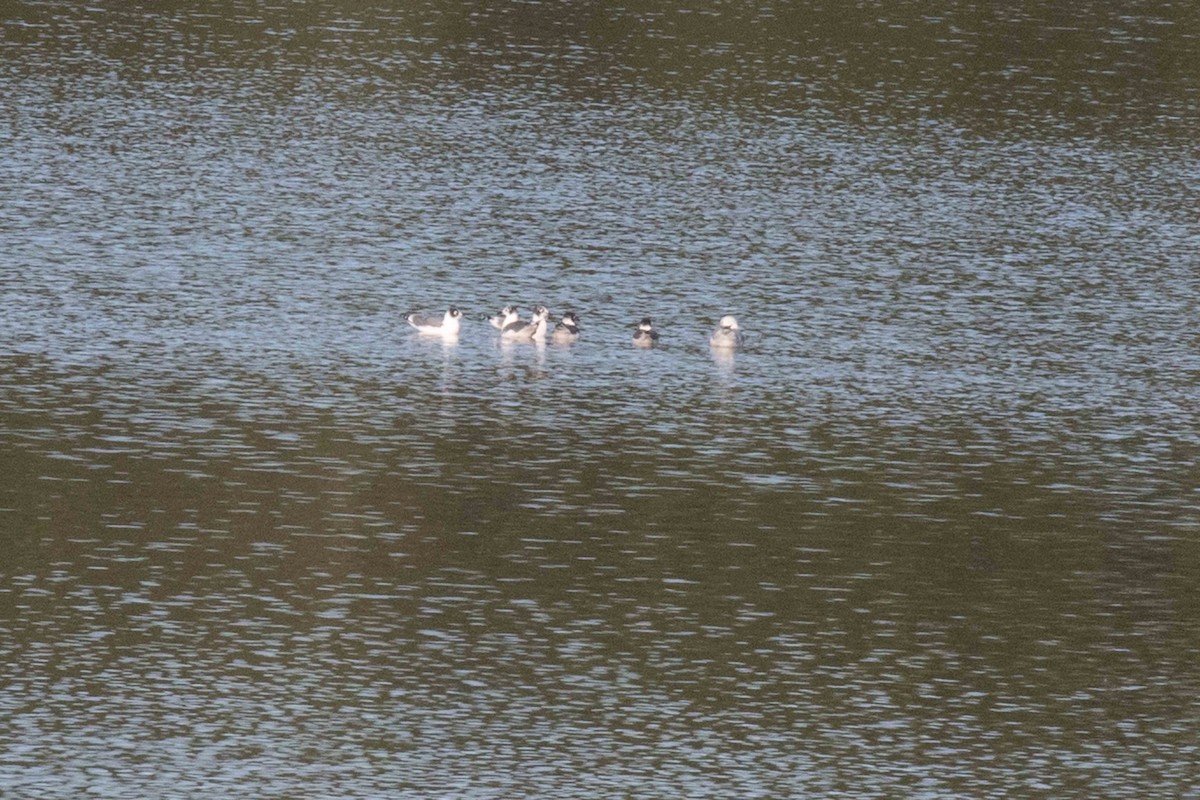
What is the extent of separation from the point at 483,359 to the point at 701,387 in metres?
4.13

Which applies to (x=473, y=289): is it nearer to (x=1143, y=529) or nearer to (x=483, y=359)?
(x=483, y=359)

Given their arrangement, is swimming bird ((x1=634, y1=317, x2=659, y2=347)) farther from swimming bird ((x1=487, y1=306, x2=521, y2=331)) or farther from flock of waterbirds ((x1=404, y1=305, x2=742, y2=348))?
swimming bird ((x1=487, y1=306, x2=521, y2=331))

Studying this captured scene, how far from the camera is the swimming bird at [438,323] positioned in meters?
43.6

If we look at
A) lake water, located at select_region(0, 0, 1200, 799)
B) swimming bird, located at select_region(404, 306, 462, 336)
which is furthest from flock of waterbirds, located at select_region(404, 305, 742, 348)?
lake water, located at select_region(0, 0, 1200, 799)

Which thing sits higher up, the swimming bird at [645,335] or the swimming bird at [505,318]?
the swimming bird at [505,318]

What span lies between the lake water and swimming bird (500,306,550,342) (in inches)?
15.7

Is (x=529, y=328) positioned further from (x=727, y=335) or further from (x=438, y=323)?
(x=727, y=335)

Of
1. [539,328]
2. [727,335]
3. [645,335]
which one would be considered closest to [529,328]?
[539,328]

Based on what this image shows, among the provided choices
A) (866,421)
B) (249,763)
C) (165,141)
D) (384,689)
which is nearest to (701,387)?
(866,421)

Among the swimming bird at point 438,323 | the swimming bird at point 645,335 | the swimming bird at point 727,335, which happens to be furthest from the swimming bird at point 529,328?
the swimming bird at point 727,335

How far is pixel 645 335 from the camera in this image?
143ft

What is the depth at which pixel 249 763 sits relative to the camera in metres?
25.1

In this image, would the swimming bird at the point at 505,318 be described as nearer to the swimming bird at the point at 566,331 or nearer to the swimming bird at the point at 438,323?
the swimming bird at the point at 438,323

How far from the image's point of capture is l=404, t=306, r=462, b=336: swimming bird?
43625 millimetres
